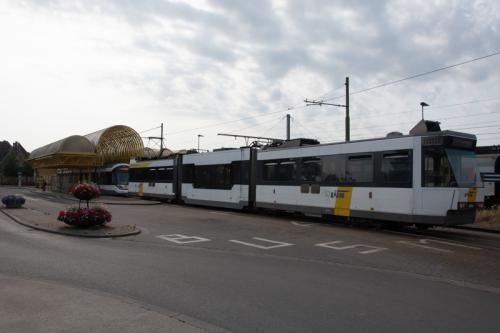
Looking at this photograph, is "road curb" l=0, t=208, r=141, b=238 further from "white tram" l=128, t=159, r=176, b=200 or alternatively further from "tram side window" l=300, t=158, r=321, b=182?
"white tram" l=128, t=159, r=176, b=200

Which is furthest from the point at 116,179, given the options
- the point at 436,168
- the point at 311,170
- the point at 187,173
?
the point at 436,168

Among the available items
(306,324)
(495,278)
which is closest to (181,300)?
(306,324)

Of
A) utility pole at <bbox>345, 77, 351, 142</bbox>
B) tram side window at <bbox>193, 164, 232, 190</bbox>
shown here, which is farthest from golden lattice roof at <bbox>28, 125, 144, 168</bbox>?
utility pole at <bbox>345, 77, 351, 142</bbox>

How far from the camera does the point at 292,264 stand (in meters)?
9.22

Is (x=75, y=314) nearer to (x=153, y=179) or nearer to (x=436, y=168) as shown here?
(x=436, y=168)

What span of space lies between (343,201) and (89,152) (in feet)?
121

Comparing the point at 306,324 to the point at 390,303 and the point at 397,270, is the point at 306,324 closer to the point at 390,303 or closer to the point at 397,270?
the point at 390,303

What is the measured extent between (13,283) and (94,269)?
167 centimetres

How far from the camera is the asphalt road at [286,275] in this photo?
5.63m

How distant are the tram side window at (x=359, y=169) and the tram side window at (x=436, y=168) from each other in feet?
6.94

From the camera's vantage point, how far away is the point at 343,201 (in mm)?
16578

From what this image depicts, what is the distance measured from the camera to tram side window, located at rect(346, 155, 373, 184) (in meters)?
15.6

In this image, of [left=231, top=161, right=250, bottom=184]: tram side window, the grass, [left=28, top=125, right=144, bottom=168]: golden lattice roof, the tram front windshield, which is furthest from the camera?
[left=28, top=125, right=144, bottom=168]: golden lattice roof

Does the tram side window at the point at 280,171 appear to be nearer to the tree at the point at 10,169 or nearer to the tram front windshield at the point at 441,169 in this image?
the tram front windshield at the point at 441,169
